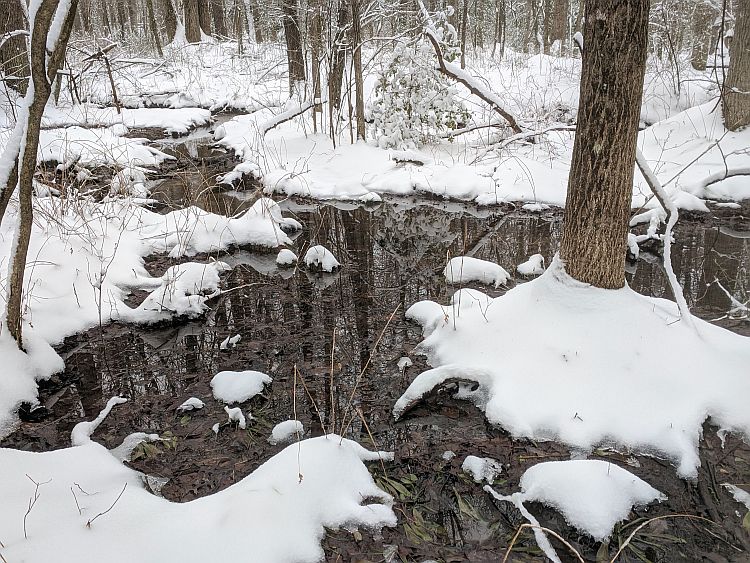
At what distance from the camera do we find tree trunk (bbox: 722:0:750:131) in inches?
284

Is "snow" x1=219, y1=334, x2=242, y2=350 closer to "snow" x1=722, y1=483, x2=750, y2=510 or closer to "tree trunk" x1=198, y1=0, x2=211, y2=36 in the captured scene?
"snow" x1=722, y1=483, x2=750, y2=510

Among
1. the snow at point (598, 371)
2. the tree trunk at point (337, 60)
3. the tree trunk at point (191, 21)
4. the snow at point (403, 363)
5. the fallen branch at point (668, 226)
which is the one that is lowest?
the snow at point (403, 363)

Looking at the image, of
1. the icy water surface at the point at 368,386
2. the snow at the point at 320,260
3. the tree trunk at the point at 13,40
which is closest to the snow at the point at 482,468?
the icy water surface at the point at 368,386

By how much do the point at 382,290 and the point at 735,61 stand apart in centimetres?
647

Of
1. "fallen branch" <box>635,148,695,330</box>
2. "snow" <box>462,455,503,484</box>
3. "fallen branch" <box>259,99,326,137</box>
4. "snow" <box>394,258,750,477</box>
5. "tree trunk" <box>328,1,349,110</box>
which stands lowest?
"snow" <box>462,455,503,484</box>

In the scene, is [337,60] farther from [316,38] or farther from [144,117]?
[144,117]

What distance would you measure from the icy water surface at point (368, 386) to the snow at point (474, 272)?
171 millimetres

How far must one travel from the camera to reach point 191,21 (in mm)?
20359

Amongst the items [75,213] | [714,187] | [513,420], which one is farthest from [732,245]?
[75,213]

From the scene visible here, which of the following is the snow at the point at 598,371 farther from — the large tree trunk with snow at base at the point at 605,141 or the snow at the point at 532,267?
the snow at the point at 532,267

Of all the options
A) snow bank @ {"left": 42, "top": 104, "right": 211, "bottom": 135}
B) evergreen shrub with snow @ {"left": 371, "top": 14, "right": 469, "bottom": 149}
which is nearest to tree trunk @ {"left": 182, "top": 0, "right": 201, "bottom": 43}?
snow bank @ {"left": 42, "top": 104, "right": 211, "bottom": 135}

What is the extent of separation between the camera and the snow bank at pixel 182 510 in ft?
6.95

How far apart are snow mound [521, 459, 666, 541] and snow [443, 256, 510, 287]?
2482 mm

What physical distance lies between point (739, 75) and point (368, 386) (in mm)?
7386
